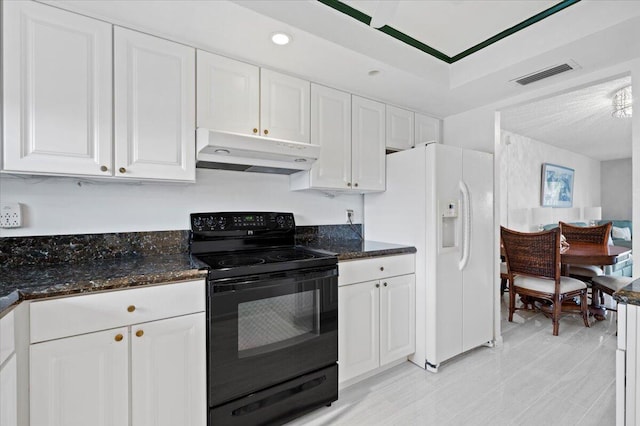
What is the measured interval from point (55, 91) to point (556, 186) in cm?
715

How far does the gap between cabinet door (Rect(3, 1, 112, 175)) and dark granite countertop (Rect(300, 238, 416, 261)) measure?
1446 millimetres

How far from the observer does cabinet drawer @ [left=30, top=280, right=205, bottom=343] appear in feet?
3.89

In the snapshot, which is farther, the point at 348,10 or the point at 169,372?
the point at 348,10

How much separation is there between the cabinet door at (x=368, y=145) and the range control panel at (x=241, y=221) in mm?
647

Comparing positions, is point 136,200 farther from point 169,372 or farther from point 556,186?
point 556,186

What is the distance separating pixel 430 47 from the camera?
7.25ft

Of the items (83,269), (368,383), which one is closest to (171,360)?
(83,269)

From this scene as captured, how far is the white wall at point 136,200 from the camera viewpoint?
1.65 m

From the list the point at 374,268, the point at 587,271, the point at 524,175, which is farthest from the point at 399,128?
the point at 524,175

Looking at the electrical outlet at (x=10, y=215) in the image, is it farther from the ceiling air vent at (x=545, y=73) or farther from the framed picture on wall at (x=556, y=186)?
the framed picture on wall at (x=556, y=186)

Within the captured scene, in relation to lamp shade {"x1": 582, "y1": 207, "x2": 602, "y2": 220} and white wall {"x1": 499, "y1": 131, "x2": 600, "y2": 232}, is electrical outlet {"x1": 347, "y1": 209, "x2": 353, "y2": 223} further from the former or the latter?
lamp shade {"x1": 582, "y1": 207, "x2": 602, "y2": 220}

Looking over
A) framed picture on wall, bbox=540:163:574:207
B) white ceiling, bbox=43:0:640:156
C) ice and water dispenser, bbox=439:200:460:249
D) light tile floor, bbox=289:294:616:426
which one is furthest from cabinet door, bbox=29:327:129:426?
framed picture on wall, bbox=540:163:574:207

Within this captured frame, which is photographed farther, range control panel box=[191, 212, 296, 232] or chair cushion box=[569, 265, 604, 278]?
chair cushion box=[569, 265, 604, 278]

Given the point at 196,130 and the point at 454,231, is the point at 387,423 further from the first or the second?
the point at 196,130
